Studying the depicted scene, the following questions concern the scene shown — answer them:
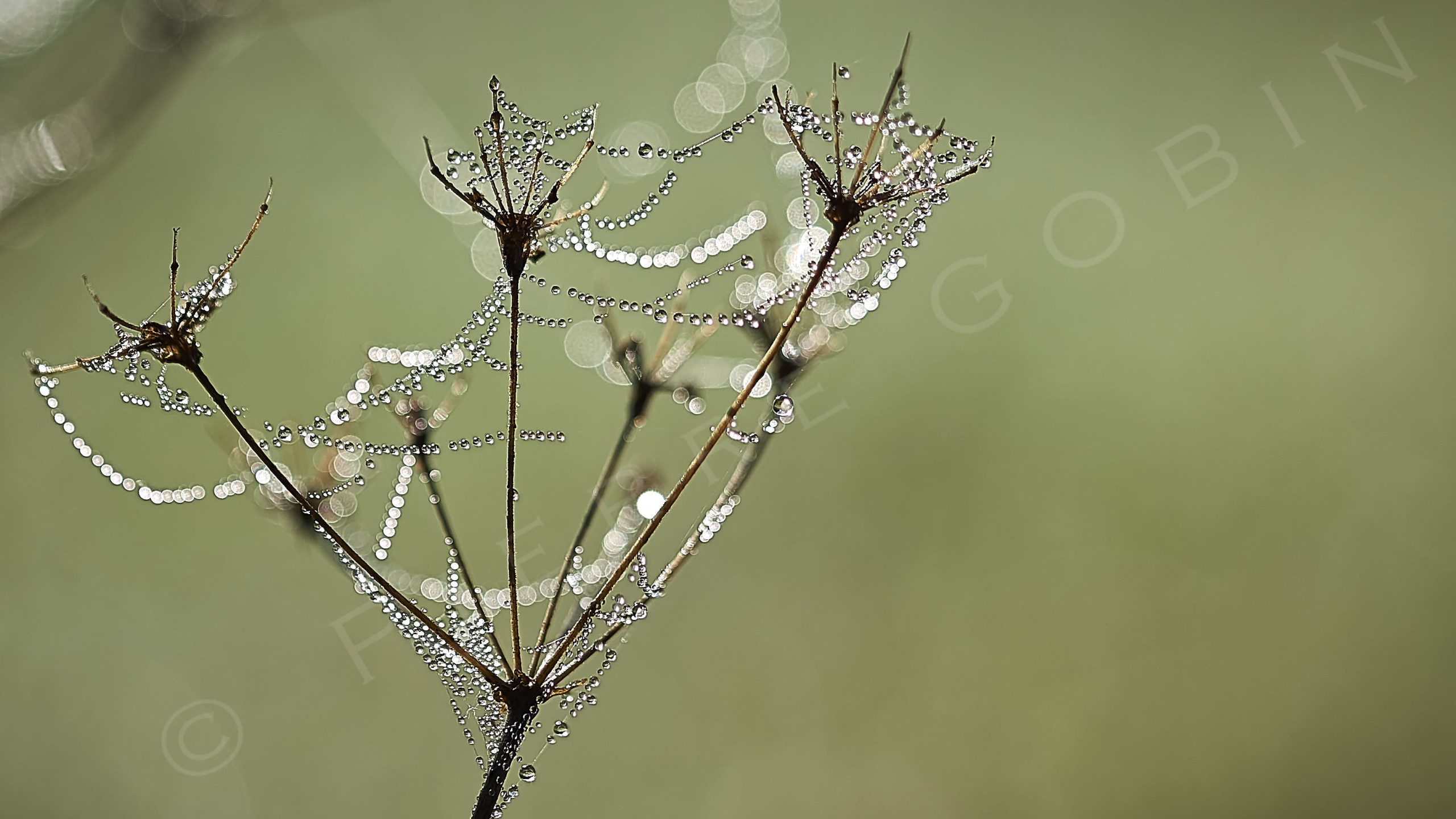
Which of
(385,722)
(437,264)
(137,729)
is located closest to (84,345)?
(437,264)

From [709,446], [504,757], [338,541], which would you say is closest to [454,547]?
[338,541]

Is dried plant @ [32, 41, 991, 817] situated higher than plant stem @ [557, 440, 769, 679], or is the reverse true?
dried plant @ [32, 41, 991, 817]

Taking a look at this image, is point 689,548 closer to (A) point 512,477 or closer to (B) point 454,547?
(A) point 512,477

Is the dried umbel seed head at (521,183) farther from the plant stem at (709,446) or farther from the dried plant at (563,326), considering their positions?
the plant stem at (709,446)

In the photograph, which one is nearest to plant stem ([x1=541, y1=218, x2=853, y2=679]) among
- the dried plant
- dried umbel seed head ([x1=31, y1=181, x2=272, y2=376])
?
the dried plant

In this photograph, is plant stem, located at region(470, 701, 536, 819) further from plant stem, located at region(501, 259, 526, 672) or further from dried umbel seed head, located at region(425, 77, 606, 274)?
dried umbel seed head, located at region(425, 77, 606, 274)

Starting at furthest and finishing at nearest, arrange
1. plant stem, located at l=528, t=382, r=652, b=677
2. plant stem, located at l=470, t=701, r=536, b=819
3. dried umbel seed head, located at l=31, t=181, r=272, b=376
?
1. plant stem, located at l=528, t=382, r=652, b=677
2. dried umbel seed head, located at l=31, t=181, r=272, b=376
3. plant stem, located at l=470, t=701, r=536, b=819

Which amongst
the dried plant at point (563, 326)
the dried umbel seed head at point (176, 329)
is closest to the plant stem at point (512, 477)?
the dried plant at point (563, 326)
